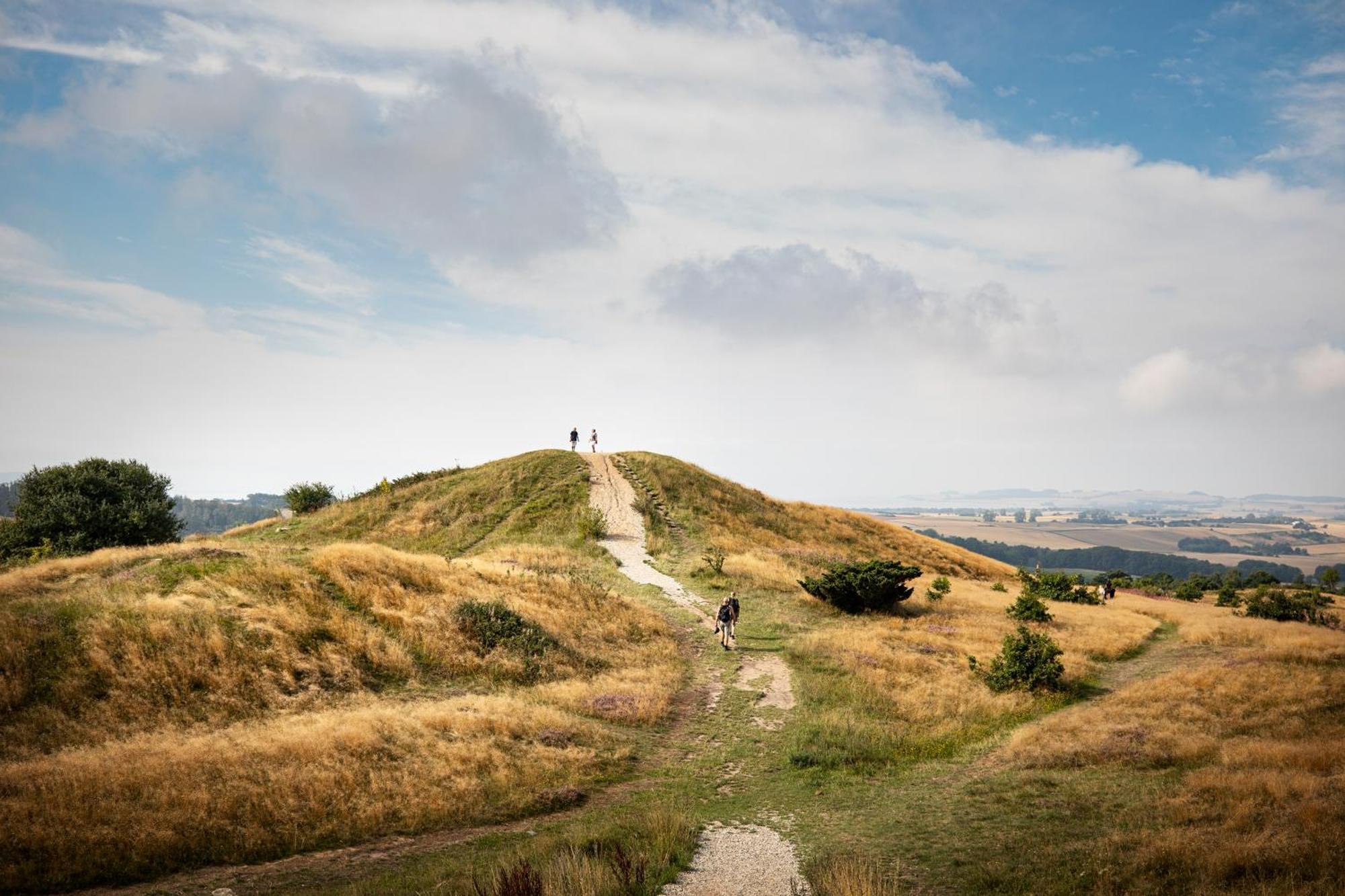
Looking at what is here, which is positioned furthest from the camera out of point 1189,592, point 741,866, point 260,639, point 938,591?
point 1189,592

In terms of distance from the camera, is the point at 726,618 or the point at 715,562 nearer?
the point at 726,618

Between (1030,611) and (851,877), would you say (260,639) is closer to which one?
(851,877)

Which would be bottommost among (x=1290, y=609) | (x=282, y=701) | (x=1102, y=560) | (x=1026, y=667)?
(x=1102, y=560)

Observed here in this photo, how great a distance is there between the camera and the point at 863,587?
97.9ft

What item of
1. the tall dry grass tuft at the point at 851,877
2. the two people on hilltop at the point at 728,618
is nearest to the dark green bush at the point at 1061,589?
the two people on hilltop at the point at 728,618

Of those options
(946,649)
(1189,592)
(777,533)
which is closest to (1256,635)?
(946,649)

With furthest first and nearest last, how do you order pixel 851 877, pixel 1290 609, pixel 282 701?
1. pixel 1290 609
2. pixel 282 701
3. pixel 851 877

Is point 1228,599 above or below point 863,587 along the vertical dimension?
below

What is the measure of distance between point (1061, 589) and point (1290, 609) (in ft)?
34.1

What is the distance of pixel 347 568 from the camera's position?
2352 centimetres

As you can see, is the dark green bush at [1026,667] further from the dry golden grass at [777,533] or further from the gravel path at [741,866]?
the dry golden grass at [777,533]

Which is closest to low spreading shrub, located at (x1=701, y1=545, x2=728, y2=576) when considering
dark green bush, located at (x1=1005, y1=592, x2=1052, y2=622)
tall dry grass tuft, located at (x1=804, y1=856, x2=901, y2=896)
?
dark green bush, located at (x1=1005, y1=592, x2=1052, y2=622)

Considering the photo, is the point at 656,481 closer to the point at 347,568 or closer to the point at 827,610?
the point at 827,610

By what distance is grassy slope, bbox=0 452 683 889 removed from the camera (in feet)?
32.7
